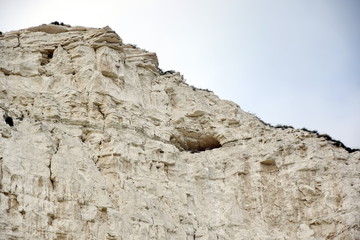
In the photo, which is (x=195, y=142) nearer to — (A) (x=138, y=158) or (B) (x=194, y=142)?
(B) (x=194, y=142)

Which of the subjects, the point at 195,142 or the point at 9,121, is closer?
the point at 9,121

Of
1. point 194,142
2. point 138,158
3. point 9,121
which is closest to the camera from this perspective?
point 9,121

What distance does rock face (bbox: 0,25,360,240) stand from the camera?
18.5 metres

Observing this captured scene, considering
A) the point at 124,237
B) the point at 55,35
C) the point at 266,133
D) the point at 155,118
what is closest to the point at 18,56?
the point at 55,35

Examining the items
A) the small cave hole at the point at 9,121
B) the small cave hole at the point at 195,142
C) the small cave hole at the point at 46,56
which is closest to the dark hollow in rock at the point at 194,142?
the small cave hole at the point at 195,142

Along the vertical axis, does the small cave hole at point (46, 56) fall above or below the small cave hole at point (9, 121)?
above

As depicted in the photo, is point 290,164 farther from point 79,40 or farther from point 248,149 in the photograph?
point 79,40

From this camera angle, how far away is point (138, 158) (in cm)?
2216

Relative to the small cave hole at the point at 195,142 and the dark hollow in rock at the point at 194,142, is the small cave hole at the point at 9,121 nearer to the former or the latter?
the dark hollow in rock at the point at 194,142

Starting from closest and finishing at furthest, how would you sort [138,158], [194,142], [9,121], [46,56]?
[9,121], [138,158], [46,56], [194,142]

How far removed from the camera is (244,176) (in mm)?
24969

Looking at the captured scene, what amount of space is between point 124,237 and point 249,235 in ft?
21.0

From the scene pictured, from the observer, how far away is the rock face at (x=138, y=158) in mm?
18500

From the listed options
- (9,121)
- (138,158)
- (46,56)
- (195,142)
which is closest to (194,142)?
(195,142)
